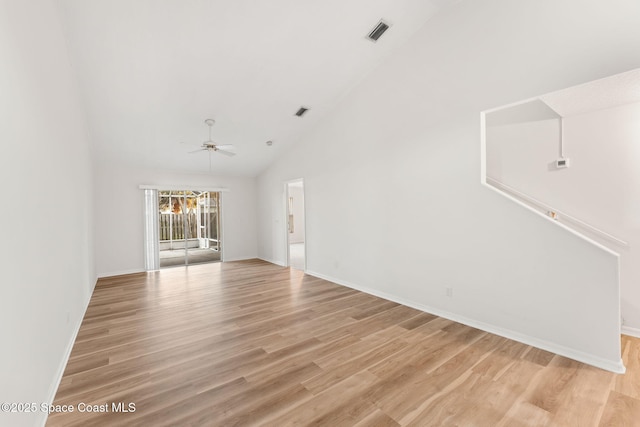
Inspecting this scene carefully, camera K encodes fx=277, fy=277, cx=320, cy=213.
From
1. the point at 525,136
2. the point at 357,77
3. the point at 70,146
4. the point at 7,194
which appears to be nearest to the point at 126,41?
the point at 70,146

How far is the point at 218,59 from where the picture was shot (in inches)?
145

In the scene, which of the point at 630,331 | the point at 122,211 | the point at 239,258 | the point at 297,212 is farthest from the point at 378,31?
the point at 297,212

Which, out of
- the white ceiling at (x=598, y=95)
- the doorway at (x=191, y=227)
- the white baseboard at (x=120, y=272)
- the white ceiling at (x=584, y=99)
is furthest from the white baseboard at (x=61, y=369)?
the white ceiling at (x=598, y=95)

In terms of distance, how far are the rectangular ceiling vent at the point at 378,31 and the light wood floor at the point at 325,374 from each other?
389 cm

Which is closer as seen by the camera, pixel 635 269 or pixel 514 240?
pixel 514 240

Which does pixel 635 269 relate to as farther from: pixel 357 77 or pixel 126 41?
pixel 126 41

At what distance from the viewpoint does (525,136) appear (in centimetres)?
408

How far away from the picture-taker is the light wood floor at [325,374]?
6.50 feet

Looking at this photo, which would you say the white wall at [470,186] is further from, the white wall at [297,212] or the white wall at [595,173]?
the white wall at [297,212]

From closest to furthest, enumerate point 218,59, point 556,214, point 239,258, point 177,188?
point 218,59
point 556,214
point 177,188
point 239,258

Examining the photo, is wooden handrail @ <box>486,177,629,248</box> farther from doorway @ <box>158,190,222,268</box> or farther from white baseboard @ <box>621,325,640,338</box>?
doorway @ <box>158,190,222,268</box>

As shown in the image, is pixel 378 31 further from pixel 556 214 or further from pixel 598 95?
pixel 556 214

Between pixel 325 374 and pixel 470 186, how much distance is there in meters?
2.71

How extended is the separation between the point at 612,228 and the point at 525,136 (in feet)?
5.20
